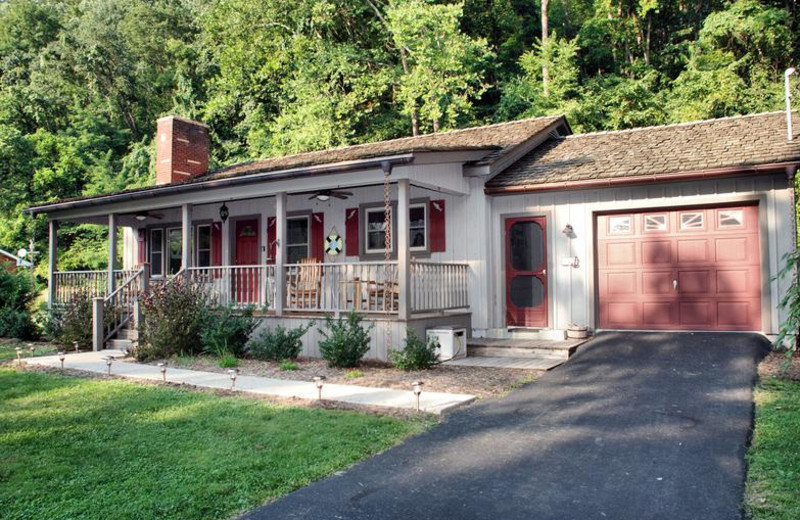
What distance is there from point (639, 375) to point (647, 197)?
153 inches

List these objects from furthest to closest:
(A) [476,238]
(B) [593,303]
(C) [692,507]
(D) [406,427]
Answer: (A) [476,238] < (B) [593,303] < (D) [406,427] < (C) [692,507]

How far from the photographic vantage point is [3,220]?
32906mm

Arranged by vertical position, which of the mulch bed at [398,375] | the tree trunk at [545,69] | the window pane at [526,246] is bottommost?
the mulch bed at [398,375]

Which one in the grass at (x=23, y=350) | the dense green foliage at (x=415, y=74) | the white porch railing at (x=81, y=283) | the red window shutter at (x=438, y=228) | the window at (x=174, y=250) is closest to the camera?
the grass at (x=23, y=350)

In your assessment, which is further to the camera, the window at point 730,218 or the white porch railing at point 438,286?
the white porch railing at point 438,286

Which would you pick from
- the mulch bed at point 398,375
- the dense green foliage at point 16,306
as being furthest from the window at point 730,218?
the dense green foliage at point 16,306

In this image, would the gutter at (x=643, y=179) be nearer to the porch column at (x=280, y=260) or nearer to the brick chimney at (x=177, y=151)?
the porch column at (x=280, y=260)

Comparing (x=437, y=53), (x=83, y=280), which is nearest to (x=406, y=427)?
(x=83, y=280)

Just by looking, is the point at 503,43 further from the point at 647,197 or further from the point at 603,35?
the point at 647,197

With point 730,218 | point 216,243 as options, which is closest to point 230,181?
point 216,243

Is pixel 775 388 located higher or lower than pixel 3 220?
lower

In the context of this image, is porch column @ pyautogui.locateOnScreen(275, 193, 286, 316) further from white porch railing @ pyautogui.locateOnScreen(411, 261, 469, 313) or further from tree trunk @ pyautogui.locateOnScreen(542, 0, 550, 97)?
tree trunk @ pyautogui.locateOnScreen(542, 0, 550, 97)

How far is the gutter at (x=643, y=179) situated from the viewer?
910cm

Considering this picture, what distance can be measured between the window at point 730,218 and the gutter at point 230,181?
17.2ft
